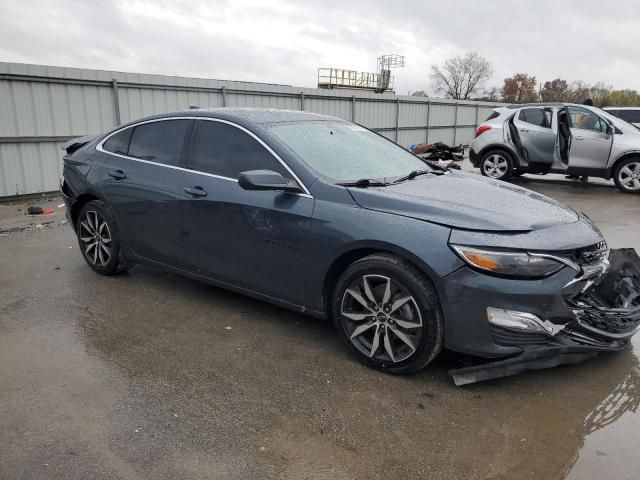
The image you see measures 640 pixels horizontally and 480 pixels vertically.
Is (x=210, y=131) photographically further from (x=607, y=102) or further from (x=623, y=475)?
(x=607, y=102)

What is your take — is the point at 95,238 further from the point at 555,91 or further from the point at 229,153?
the point at 555,91

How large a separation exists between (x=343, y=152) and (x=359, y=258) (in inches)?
40.6

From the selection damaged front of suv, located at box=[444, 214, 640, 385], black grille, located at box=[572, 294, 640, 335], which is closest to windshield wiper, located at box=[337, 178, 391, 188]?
damaged front of suv, located at box=[444, 214, 640, 385]

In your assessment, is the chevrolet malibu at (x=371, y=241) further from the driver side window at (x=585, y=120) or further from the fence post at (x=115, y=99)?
the driver side window at (x=585, y=120)

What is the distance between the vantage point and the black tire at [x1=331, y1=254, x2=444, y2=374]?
3094 mm

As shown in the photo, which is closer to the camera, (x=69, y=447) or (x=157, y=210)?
(x=69, y=447)

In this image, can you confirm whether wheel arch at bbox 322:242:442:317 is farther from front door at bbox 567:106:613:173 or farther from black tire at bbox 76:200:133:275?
front door at bbox 567:106:613:173

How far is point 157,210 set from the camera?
4387 mm

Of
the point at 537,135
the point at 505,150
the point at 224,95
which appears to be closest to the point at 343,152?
the point at 537,135

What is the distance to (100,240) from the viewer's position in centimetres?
509

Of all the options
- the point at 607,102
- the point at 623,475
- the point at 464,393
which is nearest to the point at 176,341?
the point at 464,393

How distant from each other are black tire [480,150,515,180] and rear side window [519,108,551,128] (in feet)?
2.74

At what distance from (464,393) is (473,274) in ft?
2.51

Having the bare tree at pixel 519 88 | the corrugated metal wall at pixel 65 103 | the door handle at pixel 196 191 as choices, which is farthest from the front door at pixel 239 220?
the bare tree at pixel 519 88
